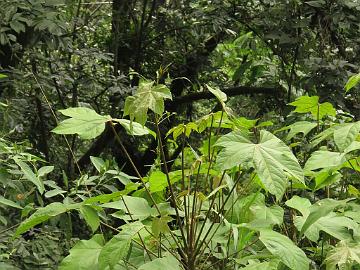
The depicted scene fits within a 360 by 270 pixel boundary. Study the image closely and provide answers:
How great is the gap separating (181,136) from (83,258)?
247 centimetres

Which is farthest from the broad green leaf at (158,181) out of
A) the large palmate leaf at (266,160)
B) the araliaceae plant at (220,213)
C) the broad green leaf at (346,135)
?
the broad green leaf at (346,135)

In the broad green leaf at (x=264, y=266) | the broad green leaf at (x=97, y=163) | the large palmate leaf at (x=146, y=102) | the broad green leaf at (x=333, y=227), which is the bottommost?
the broad green leaf at (x=97, y=163)

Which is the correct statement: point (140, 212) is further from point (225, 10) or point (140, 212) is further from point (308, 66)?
point (225, 10)

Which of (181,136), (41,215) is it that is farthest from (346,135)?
(181,136)

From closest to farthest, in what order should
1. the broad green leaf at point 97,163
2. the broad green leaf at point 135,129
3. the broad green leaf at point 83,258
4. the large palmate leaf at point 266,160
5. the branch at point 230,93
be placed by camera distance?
1. the large palmate leaf at point 266,160
2. the broad green leaf at point 83,258
3. the broad green leaf at point 135,129
4. the broad green leaf at point 97,163
5. the branch at point 230,93

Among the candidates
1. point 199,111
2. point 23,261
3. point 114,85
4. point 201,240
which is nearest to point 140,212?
point 201,240

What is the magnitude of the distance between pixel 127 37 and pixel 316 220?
357cm

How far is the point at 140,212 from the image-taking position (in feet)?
3.69

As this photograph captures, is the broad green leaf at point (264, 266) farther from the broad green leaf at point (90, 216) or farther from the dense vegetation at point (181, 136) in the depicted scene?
the broad green leaf at point (90, 216)

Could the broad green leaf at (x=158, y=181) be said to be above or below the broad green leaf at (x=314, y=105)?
below

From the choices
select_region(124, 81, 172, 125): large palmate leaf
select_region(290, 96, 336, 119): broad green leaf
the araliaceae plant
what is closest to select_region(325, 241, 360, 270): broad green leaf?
the araliaceae plant

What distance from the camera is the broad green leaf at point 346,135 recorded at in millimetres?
1078

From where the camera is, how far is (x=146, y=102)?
3.32 ft

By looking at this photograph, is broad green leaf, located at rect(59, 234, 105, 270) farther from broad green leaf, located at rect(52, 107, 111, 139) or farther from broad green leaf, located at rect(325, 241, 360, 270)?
broad green leaf, located at rect(325, 241, 360, 270)
